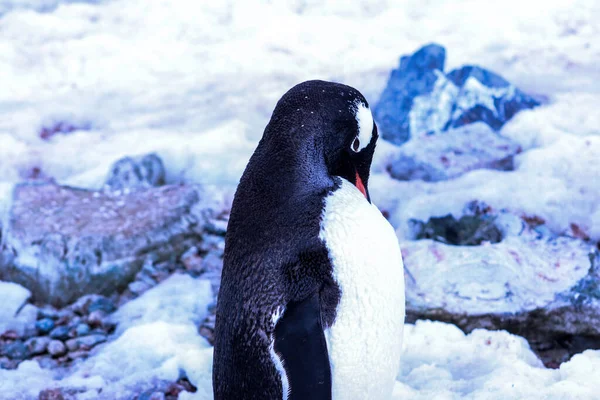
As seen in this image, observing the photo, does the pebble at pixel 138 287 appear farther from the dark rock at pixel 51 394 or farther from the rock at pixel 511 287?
the rock at pixel 511 287

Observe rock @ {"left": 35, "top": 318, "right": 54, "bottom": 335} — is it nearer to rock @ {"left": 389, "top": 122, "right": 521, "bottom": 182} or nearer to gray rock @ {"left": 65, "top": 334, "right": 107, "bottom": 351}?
gray rock @ {"left": 65, "top": 334, "right": 107, "bottom": 351}

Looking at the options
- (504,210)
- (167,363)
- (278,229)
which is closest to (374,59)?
(504,210)

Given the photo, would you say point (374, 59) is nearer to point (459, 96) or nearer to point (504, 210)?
point (459, 96)

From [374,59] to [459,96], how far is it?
154cm

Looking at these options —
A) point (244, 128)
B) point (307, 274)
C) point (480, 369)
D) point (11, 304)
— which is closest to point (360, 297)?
point (307, 274)

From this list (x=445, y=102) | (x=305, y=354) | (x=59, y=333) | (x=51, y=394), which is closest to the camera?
(x=305, y=354)

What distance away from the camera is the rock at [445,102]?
4398mm

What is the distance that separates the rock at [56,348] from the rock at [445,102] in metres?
2.85

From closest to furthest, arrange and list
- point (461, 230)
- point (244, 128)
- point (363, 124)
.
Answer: point (363, 124) < point (461, 230) < point (244, 128)

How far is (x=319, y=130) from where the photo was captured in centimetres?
142

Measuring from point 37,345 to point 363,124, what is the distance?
4.94 feet

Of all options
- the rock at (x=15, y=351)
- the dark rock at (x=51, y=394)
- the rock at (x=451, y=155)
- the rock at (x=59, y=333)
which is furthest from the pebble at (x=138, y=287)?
the rock at (x=451, y=155)

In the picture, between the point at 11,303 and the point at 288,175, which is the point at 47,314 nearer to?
the point at 11,303

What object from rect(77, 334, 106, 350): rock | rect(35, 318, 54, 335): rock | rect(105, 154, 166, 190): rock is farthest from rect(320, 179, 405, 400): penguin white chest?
rect(105, 154, 166, 190): rock
